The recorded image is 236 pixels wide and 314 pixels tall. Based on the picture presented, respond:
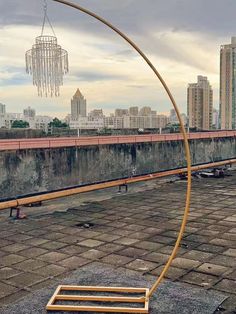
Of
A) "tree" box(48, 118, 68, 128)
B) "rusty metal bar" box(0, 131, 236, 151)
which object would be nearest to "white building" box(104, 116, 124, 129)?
"tree" box(48, 118, 68, 128)

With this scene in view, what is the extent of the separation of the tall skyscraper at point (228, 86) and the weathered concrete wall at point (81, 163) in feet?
260

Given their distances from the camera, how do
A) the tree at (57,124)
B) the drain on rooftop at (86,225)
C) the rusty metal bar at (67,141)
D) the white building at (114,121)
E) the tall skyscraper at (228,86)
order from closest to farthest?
the drain on rooftop at (86,225) < the rusty metal bar at (67,141) < the tree at (57,124) < the white building at (114,121) < the tall skyscraper at (228,86)

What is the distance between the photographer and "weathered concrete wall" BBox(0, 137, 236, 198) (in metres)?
15.4

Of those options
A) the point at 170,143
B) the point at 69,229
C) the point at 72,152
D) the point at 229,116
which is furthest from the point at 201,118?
the point at 69,229

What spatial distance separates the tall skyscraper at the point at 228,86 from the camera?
10094cm

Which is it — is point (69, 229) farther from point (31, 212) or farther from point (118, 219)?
point (31, 212)

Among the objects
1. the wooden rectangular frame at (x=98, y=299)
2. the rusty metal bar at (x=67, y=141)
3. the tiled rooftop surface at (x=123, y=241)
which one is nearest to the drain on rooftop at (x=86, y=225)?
the tiled rooftop surface at (x=123, y=241)

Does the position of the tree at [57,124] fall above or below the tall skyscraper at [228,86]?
below

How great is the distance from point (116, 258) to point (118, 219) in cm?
A: 391

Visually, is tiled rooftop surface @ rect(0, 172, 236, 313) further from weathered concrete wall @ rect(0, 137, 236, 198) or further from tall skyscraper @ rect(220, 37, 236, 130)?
tall skyscraper @ rect(220, 37, 236, 130)

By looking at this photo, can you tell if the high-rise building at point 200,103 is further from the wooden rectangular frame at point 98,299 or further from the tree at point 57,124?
the wooden rectangular frame at point 98,299

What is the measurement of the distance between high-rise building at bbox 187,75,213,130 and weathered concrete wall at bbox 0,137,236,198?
66.9 m

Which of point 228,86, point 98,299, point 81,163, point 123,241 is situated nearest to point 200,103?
point 228,86

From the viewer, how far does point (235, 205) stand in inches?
582
